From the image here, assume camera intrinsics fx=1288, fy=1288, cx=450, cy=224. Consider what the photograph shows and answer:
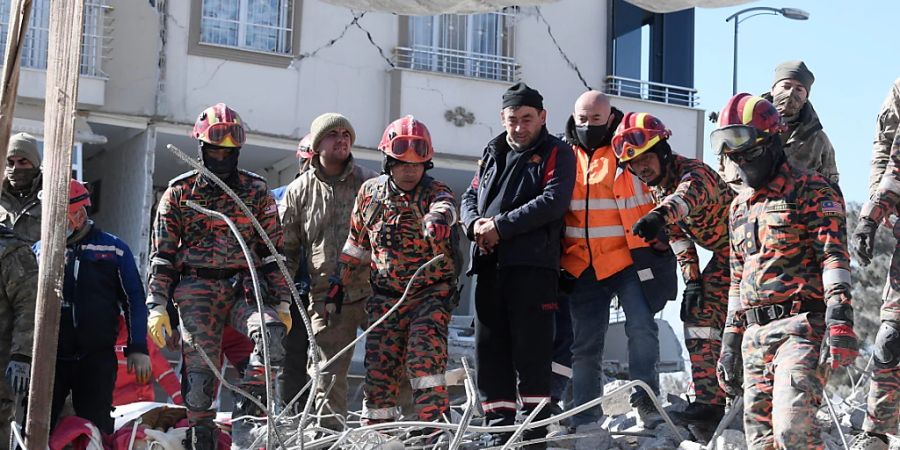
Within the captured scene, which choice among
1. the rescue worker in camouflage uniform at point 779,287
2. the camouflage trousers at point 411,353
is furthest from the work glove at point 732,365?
the camouflage trousers at point 411,353

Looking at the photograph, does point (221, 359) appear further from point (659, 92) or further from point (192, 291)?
point (659, 92)

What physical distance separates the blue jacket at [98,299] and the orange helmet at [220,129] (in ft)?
2.94

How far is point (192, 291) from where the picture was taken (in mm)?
7387

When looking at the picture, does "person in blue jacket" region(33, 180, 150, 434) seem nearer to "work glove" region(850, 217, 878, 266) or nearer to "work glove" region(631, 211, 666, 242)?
"work glove" region(631, 211, 666, 242)

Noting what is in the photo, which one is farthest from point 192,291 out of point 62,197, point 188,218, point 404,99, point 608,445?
point 404,99

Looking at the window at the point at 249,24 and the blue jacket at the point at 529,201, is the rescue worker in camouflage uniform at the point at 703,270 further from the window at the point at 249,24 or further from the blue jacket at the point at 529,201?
the window at the point at 249,24

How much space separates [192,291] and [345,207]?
5.01ft

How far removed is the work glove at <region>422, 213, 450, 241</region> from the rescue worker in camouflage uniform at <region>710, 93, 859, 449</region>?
1.63 meters

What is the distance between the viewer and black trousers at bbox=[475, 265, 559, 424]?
6910 mm

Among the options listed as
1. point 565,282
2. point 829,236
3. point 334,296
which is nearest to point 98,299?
point 334,296

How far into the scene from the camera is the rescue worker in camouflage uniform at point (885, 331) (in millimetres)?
6586

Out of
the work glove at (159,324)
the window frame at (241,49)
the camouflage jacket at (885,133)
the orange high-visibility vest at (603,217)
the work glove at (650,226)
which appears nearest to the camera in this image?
the work glove at (650,226)

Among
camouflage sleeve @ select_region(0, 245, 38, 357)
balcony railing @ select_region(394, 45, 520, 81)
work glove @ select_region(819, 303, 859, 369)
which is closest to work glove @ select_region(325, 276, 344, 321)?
camouflage sleeve @ select_region(0, 245, 38, 357)

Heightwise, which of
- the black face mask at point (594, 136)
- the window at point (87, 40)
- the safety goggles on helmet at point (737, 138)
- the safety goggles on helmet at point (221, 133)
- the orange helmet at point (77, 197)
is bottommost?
the orange helmet at point (77, 197)
